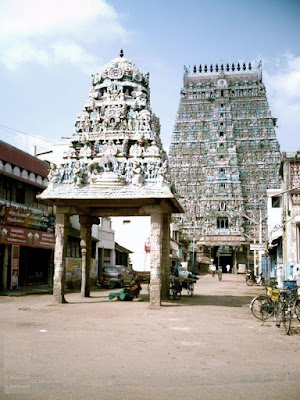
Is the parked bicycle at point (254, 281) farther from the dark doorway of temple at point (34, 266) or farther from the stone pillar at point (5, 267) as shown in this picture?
the stone pillar at point (5, 267)

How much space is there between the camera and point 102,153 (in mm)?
17094

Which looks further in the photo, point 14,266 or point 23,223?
point 23,223

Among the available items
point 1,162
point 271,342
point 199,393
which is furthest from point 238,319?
point 1,162

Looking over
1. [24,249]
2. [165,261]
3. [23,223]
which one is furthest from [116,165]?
[24,249]

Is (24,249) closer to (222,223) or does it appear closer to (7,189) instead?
(7,189)

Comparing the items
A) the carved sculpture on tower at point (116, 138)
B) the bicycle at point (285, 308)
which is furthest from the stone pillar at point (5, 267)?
the bicycle at point (285, 308)

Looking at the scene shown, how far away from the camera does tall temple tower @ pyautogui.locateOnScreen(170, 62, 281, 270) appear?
241 ft

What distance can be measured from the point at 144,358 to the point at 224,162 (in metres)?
70.4

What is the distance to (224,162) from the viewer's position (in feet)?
251

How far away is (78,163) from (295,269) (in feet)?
42.5

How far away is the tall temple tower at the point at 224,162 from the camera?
73.3 m

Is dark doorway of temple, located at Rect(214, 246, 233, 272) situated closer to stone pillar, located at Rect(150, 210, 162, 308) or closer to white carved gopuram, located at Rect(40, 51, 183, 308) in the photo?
white carved gopuram, located at Rect(40, 51, 183, 308)

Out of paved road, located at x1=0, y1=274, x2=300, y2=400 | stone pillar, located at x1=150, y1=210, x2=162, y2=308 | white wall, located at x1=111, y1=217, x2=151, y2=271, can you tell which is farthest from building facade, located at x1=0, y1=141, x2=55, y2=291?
white wall, located at x1=111, y1=217, x2=151, y2=271

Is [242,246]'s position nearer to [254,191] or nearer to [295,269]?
[254,191]
